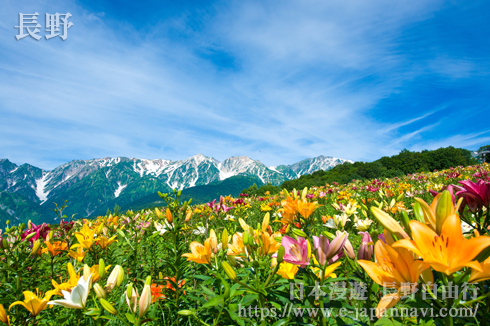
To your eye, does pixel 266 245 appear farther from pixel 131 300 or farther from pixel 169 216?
pixel 169 216

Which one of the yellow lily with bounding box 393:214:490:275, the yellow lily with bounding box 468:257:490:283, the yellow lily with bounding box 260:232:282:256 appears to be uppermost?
the yellow lily with bounding box 393:214:490:275

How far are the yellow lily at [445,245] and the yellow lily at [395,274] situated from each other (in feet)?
0.18

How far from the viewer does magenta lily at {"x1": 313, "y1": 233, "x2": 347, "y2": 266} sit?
97cm

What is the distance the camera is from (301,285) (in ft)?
3.39

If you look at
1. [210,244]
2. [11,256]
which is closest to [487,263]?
[210,244]

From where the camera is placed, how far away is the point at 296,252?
3.48ft

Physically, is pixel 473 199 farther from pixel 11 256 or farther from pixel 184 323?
pixel 11 256

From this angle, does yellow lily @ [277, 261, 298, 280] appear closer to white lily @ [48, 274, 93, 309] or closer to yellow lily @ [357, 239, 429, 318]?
yellow lily @ [357, 239, 429, 318]

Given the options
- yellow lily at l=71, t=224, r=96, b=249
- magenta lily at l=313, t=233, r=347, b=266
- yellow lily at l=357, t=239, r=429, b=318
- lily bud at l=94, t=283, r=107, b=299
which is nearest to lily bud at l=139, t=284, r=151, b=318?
lily bud at l=94, t=283, r=107, b=299

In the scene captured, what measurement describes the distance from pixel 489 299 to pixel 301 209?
41.3 inches

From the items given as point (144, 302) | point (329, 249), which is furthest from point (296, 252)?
point (144, 302)

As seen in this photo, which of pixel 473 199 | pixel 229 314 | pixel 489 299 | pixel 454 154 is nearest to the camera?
pixel 489 299

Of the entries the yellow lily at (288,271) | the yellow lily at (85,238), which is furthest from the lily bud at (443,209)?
the yellow lily at (85,238)

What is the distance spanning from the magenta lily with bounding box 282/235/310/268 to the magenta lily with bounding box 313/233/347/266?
0.20 feet
